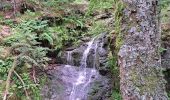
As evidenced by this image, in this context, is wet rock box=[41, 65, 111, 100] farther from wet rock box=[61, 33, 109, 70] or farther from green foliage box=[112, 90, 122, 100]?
wet rock box=[61, 33, 109, 70]

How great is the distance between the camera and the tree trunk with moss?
2828mm

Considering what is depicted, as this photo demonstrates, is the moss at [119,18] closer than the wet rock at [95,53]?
Yes

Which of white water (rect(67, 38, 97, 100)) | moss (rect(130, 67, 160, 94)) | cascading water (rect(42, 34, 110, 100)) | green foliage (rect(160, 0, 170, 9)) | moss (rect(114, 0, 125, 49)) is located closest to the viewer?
moss (rect(130, 67, 160, 94))

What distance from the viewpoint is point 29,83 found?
6.54m

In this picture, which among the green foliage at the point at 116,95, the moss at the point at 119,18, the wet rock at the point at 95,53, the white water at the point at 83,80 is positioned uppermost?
the moss at the point at 119,18

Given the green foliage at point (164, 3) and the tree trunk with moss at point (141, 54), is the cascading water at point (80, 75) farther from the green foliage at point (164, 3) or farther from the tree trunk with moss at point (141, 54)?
the tree trunk with moss at point (141, 54)

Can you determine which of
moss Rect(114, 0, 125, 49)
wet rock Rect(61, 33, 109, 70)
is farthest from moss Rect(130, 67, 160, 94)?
wet rock Rect(61, 33, 109, 70)

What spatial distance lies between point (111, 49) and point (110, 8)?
12.3 feet

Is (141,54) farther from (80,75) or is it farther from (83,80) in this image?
(80,75)

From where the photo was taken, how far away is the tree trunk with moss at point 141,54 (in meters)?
2.83

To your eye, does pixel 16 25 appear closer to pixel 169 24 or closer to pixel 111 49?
pixel 111 49

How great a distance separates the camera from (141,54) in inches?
113

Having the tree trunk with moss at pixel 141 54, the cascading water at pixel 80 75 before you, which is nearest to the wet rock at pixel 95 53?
the cascading water at pixel 80 75

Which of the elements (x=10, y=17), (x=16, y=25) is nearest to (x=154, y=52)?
(x=16, y=25)
